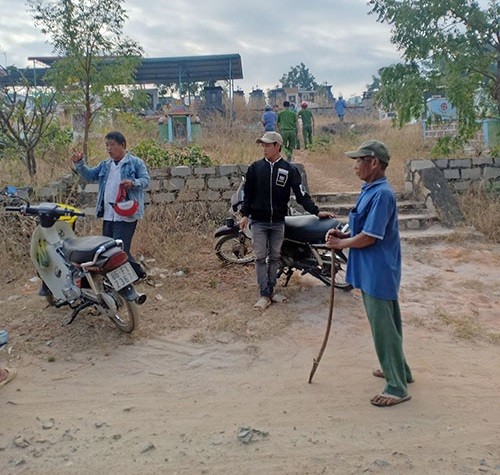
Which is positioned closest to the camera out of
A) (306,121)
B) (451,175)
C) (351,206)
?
(351,206)

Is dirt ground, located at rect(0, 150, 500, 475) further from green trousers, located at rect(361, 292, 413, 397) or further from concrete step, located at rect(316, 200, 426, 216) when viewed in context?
concrete step, located at rect(316, 200, 426, 216)

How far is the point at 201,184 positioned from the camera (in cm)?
814

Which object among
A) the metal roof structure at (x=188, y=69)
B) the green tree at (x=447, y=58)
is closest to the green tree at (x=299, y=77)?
the metal roof structure at (x=188, y=69)

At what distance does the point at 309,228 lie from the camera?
5.09m

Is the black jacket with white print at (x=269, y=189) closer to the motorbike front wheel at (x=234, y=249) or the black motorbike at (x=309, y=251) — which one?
the black motorbike at (x=309, y=251)

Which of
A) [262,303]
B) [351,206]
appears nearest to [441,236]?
[351,206]

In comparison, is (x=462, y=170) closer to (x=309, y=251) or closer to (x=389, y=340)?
(x=309, y=251)

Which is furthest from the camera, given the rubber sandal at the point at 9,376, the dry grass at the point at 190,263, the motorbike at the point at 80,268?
the dry grass at the point at 190,263

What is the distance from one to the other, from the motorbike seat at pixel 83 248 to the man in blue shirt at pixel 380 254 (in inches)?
83.2

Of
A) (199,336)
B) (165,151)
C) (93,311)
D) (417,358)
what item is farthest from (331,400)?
(165,151)

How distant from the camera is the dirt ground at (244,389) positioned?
2627 mm

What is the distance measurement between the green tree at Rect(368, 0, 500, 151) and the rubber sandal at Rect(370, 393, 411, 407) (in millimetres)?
6785

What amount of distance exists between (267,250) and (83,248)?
1.79 metres

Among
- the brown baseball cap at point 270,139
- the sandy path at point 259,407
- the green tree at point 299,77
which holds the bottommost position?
the sandy path at point 259,407
